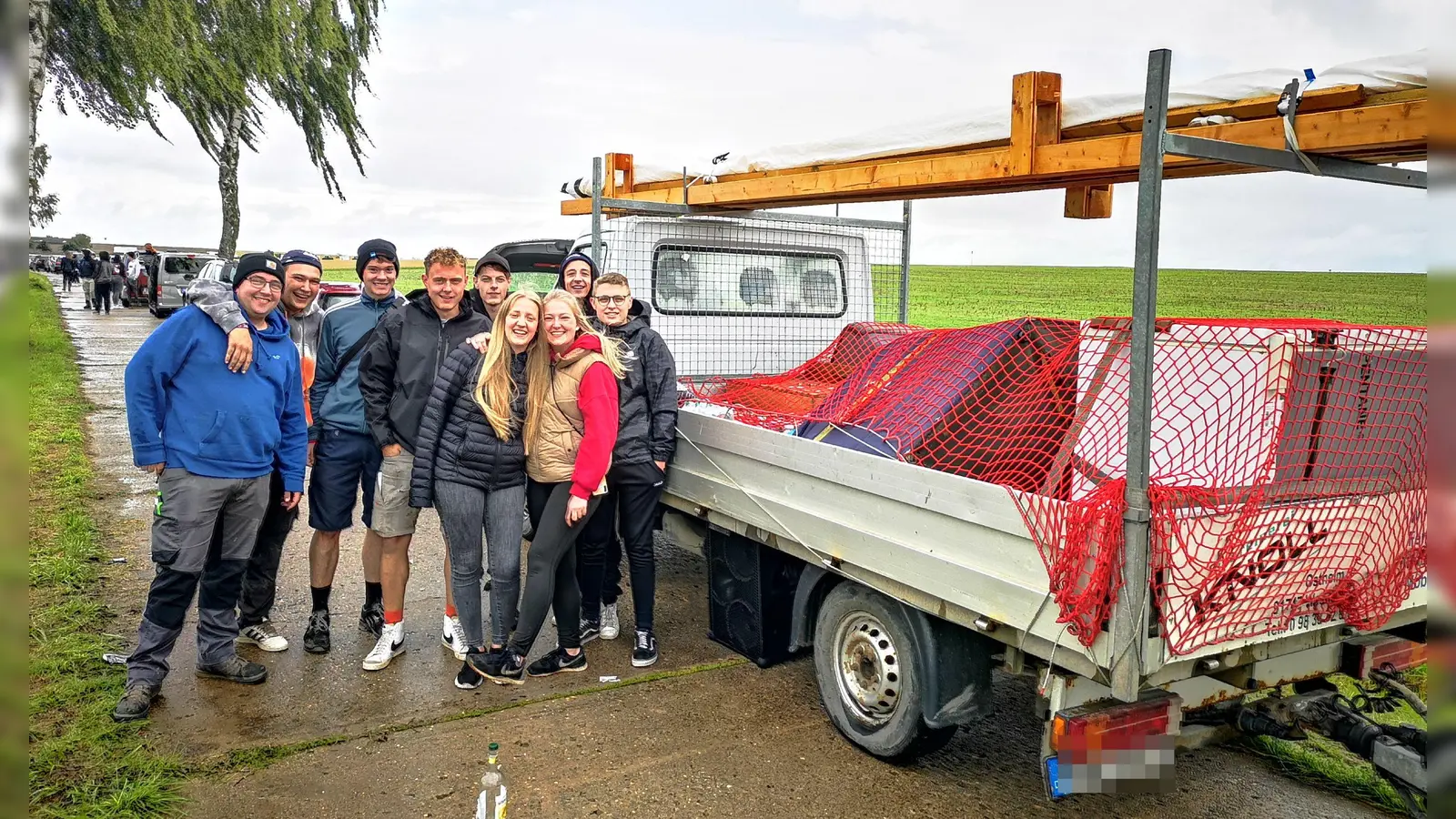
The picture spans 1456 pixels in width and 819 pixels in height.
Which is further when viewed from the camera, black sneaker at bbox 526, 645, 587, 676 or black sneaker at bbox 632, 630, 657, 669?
black sneaker at bbox 632, 630, 657, 669

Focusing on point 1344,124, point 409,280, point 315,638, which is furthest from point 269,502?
point 409,280

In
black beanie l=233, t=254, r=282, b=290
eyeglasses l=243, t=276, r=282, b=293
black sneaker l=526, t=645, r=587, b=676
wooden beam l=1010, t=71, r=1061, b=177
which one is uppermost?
wooden beam l=1010, t=71, r=1061, b=177

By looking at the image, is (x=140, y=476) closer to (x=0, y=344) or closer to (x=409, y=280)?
(x=0, y=344)

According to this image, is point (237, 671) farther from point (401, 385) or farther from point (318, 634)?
point (401, 385)

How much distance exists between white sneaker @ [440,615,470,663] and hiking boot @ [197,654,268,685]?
2.71ft

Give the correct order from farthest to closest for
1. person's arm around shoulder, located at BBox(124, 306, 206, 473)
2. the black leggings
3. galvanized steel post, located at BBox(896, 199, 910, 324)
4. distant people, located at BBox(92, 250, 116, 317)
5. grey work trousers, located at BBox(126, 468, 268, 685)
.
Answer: distant people, located at BBox(92, 250, 116, 317), galvanized steel post, located at BBox(896, 199, 910, 324), the black leggings, grey work trousers, located at BBox(126, 468, 268, 685), person's arm around shoulder, located at BBox(124, 306, 206, 473)

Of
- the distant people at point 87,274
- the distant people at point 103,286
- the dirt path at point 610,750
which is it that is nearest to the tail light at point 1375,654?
the dirt path at point 610,750

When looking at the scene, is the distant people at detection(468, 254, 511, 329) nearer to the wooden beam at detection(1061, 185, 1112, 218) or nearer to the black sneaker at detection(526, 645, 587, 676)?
the black sneaker at detection(526, 645, 587, 676)

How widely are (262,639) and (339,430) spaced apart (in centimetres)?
111

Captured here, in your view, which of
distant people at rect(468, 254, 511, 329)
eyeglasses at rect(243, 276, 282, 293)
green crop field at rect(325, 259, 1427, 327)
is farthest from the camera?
green crop field at rect(325, 259, 1427, 327)

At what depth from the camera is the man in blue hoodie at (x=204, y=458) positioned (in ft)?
13.3

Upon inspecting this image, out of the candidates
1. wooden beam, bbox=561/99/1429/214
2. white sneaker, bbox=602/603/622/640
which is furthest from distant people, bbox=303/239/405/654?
wooden beam, bbox=561/99/1429/214

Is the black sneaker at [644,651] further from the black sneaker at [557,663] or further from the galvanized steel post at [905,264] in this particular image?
the galvanized steel post at [905,264]

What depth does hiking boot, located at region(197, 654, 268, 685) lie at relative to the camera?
446 cm
